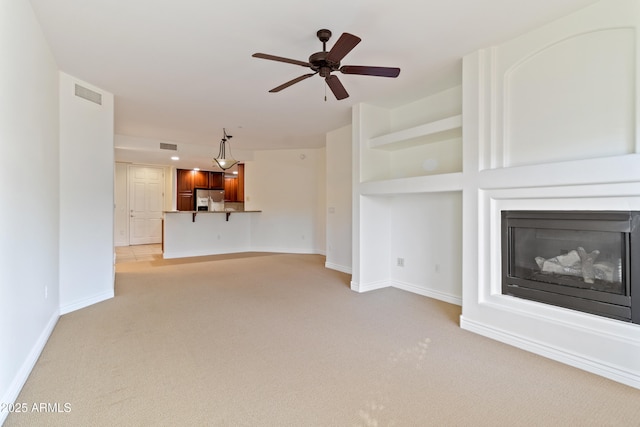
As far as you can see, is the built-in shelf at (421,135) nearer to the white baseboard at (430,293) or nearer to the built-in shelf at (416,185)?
the built-in shelf at (416,185)

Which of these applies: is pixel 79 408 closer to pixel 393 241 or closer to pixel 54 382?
pixel 54 382

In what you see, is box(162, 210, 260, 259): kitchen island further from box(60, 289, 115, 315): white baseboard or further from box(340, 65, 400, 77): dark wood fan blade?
box(340, 65, 400, 77): dark wood fan blade

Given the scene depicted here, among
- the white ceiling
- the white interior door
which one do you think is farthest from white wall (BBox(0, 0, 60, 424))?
the white interior door

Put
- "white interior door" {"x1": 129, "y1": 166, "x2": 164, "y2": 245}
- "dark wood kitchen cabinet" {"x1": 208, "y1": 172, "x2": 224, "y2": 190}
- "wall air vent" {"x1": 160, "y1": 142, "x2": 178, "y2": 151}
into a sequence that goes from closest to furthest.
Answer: "wall air vent" {"x1": 160, "y1": 142, "x2": 178, "y2": 151} < "white interior door" {"x1": 129, "y1": 166, "x2": 164, "y2": 245} < "dark wood kitchen cabinet" {"x1": 208, "y1": 172, "x2": 224, "y2": 190}

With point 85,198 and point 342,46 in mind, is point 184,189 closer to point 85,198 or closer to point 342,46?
point 85,198

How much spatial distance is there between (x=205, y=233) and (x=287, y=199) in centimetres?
217

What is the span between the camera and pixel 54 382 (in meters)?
2.04

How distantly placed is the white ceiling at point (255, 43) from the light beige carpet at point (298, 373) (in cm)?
262

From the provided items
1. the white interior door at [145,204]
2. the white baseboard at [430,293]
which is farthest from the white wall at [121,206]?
the white baseboard at [430,293]

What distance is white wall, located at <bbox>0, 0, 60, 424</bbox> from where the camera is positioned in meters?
1.81

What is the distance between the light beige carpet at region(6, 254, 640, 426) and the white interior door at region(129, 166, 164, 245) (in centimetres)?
600

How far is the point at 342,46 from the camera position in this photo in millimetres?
2152

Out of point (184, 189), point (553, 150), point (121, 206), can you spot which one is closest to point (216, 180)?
point (184, 189)

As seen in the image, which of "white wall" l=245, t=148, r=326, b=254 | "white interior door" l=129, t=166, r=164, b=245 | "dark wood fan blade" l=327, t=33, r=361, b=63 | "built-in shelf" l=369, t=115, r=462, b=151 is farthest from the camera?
"white interior door" l=129, t=166, r=164, b=245
